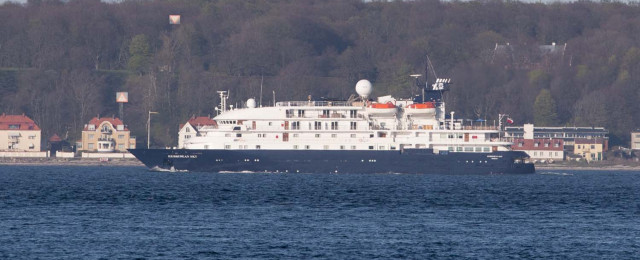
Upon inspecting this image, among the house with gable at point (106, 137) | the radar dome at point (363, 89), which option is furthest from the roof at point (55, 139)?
the radar dome at point (363, 89)

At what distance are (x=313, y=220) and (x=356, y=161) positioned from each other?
34.8m

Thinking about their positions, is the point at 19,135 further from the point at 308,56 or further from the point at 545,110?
the point at 545,110

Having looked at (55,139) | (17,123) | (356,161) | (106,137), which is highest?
(17,123)

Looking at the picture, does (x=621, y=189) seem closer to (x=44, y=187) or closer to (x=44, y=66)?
(x=44, y=187)

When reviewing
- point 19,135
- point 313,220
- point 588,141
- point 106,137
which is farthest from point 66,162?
point 313,220

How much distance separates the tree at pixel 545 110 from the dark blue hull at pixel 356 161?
5034cm

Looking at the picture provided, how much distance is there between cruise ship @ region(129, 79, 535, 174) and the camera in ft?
255

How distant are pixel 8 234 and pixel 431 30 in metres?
121

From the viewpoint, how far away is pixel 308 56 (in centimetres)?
14450

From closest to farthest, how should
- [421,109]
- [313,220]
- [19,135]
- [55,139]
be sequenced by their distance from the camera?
[313,220] < [421,109] < [19,135] < [55,139]

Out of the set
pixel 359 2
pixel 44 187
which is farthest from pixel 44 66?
pixel 44 187

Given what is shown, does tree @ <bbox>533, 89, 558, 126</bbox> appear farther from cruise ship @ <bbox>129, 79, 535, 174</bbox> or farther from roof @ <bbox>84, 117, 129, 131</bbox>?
cruise ship @ <bbox>129, 79, 535, 174</bbox>

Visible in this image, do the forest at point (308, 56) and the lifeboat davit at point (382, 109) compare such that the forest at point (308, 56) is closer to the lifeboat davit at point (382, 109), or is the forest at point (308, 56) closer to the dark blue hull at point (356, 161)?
the lifeboat davit at point (382, 109)

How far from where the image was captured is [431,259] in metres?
32.9
